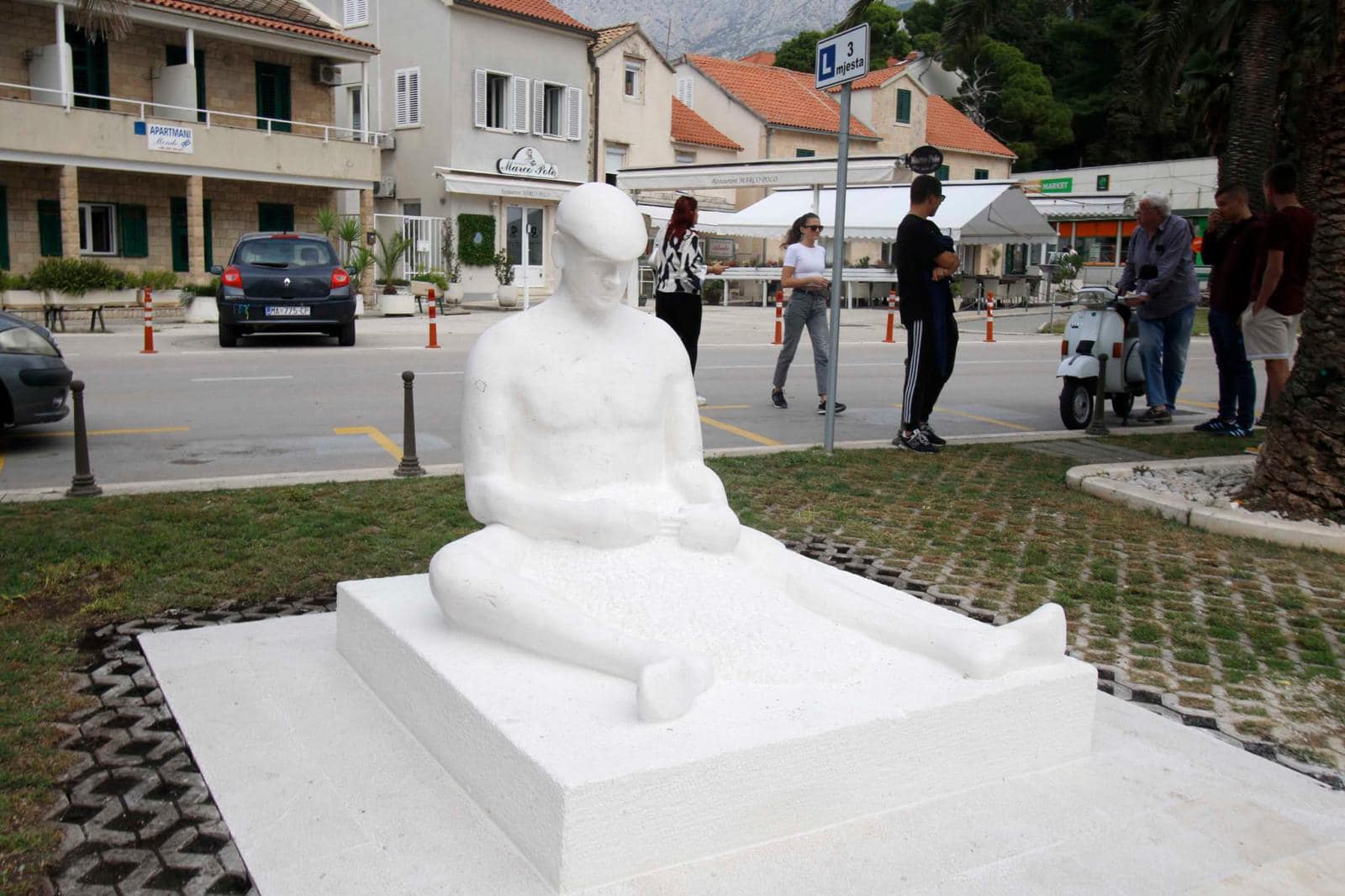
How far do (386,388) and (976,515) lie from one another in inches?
309

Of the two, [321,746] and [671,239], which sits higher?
[671,239]

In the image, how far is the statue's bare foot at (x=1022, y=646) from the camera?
352cm

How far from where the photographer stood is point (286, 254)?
17969 mm

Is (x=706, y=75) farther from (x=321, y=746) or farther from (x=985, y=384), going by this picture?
(x=321, y=746)

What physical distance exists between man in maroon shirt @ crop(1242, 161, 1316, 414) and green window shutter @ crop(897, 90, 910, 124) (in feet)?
132

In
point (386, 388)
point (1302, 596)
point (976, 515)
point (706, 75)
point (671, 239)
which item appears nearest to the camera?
point (1302, 596)

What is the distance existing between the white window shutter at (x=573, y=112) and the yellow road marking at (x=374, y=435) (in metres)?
27.6

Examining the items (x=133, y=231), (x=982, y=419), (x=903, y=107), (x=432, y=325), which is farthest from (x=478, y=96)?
(x=982, y=419)

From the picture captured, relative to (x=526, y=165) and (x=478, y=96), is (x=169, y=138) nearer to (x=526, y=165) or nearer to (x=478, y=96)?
(x=478, y=96)

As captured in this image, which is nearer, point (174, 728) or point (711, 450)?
point (174, 728)

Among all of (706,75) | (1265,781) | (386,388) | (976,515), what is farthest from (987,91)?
(1265,781)

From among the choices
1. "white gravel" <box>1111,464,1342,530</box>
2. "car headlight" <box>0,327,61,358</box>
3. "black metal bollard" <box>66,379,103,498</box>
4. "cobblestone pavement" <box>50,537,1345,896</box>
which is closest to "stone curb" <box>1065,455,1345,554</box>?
"white gravel" <box>1111,464,1342,530</box>

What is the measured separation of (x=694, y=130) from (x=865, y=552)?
37.5 m

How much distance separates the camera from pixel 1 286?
22.0m
